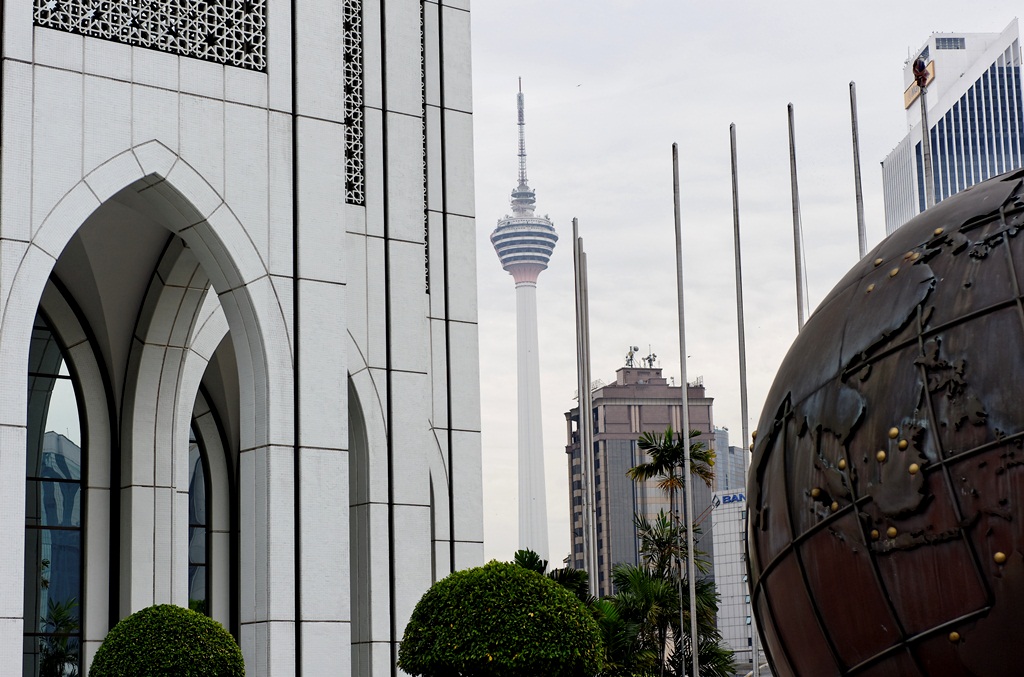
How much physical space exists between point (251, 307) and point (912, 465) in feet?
33.1

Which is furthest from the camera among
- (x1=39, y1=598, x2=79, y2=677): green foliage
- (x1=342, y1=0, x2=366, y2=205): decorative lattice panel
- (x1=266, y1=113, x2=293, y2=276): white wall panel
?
(x1=39, y1=598, x2=79, y2=677): green foliage

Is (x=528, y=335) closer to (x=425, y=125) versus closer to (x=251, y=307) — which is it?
(x=425, y=125)

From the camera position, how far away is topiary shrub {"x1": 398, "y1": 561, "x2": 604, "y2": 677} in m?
11.8

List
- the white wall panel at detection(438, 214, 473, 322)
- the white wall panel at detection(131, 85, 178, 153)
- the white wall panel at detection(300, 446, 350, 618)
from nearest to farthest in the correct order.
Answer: the white wall panel at detection(131, 85, 178, 153) → the white wall panel at detection(300, 446, 350, 618) → the white wall panel at detection(438, 214, 473, 322)

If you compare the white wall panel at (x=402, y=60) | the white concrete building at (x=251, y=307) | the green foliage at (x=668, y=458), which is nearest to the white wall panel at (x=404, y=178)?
the white concrete building at (x=251, y=307)

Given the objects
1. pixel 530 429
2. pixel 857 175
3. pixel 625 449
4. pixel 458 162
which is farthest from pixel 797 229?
pixel 530 429

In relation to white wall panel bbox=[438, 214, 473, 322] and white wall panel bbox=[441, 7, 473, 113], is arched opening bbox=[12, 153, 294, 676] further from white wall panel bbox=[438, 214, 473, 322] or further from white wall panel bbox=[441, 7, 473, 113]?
white wall panel bbox=[441, 7, 473, 113]

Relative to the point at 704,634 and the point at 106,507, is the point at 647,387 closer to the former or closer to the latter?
the point at 704,634

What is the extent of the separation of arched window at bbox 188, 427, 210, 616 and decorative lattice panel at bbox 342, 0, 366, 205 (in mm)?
8454

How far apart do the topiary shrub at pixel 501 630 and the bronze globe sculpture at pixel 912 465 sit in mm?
6013

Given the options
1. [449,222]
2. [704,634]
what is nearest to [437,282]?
[449,222]

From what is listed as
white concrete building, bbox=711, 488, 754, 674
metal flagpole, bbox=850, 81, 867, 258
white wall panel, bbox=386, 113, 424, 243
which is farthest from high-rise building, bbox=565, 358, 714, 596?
white wall panel, bbox=386, 113, 424, 243

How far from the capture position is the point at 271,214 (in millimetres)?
14445

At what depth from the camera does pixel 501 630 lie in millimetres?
11836
